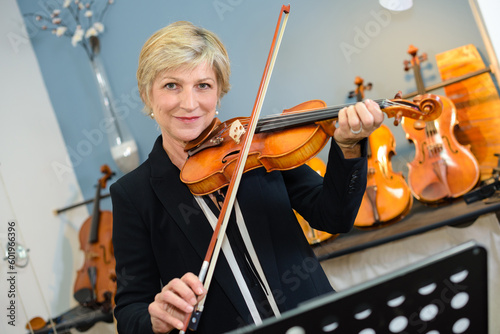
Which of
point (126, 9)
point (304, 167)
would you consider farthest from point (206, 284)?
point (126, 9)

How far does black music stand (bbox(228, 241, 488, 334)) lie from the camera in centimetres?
56

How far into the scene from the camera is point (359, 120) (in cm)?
95

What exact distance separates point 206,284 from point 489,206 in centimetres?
117

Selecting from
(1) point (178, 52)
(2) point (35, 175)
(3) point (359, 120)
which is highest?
(2) point (35, 175)

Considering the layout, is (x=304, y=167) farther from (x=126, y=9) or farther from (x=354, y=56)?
(x=126, y=9)

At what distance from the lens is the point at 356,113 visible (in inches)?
37.6

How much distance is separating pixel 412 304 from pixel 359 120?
1.43 feet

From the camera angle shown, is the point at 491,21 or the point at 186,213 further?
the point at 491,21

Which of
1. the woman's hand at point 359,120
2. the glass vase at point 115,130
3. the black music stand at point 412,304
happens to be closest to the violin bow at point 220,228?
the woman's hand at point 359,120

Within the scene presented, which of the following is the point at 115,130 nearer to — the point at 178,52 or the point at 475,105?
the point at 178,52

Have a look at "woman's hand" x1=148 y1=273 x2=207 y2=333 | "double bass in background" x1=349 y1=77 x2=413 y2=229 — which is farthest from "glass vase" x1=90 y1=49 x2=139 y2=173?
"woman's hand" x1=148 y1=273 x2=207 y2=333

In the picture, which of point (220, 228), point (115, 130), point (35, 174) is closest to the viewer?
point (220, 228)

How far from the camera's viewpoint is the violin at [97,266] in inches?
92.7

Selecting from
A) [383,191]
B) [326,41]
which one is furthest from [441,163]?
[326,41]
